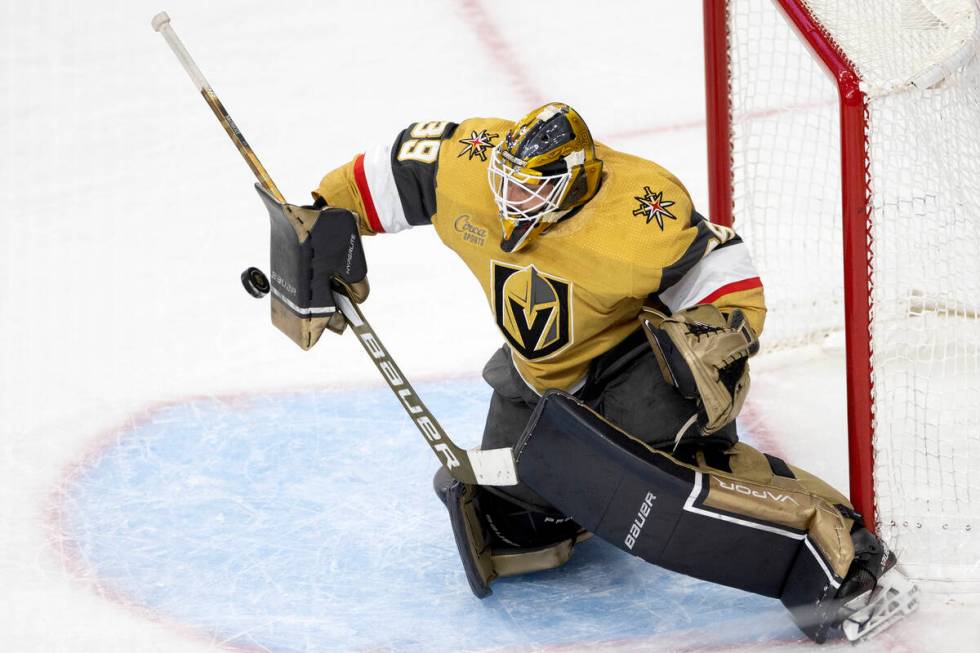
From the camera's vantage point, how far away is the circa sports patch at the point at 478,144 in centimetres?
301

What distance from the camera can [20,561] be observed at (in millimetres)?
3270

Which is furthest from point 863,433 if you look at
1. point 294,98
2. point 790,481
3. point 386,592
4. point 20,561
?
point 294,98

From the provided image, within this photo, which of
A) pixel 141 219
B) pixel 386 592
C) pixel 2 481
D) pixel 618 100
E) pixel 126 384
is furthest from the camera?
pixel 618 100

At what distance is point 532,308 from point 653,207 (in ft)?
1.04

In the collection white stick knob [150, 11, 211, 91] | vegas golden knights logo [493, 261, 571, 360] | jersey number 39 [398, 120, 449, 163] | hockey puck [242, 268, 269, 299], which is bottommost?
vegas golden knights logo [493, 261, 571, 360]

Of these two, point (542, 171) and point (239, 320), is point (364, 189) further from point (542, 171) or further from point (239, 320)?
point (239, 320)

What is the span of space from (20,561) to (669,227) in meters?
1.67

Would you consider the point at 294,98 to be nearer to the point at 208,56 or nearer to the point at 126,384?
the point at 208,56

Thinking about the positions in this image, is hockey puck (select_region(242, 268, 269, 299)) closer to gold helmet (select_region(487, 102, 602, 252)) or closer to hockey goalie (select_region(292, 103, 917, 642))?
hockey goalie (select_region(292, 103, 917, 642))

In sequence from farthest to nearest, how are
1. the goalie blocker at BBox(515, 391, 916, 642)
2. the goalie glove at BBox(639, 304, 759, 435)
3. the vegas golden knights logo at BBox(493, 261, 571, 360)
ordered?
1. the vegas golden knights logo at BBox(493, 261, 571, 360)
2. the goalie blocker at BBox(515, 391, 916, 642)
3. the goalie glove at BBox(639, 304, 759, 435)

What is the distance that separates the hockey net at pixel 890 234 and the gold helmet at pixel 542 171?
1.61 ft

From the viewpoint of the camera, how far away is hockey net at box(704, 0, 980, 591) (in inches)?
110

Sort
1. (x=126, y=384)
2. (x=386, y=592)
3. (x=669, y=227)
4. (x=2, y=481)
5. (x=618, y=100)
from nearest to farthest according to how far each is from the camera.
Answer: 1. (x=669, y=227)
2. (x=386, y=592)
3. (x=2, y=481)
4. (x=126, y=384)
5. (x=618, y=100)

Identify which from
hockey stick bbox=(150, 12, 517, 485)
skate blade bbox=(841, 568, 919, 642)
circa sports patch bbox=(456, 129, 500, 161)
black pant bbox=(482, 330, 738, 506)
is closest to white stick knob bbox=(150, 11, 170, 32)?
hockey stick bbox=(150, 12, 517, 485)
